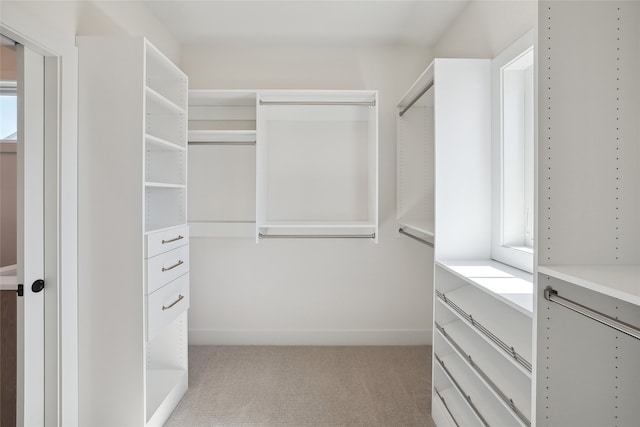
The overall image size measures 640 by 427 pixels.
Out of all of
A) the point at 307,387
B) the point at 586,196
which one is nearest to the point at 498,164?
the point at 586,196

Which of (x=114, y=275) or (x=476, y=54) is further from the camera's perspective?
(x=476, y=54)

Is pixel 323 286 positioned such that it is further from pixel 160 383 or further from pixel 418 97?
pixel 418 97

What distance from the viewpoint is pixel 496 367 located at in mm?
1546

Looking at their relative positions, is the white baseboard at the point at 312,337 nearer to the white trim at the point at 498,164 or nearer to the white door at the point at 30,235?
the white trim at the point at 498,164

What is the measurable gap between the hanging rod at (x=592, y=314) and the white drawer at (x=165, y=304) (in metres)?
1.81

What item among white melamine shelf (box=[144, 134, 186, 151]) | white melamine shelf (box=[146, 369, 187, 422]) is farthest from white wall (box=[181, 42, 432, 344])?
white melamine shelf (box=[144, 134, 186, 151])

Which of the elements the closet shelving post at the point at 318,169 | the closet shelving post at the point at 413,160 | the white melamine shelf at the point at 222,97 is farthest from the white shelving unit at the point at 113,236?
the closet shelving post at the point at 413,160

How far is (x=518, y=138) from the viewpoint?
6.56 ft

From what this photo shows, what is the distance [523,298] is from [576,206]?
0.45 meters

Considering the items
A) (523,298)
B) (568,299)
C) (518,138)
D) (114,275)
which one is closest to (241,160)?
(114,275)

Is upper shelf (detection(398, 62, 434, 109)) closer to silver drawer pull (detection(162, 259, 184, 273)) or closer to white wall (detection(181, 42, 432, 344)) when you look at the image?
white wall (detection(181, 42, 432, 344))

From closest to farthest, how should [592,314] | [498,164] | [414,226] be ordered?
1. [592,314]
2. [498,164]
3. [414,226]

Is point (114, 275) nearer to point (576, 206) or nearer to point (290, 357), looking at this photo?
point (290, 357)

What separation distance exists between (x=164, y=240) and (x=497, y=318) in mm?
1781
